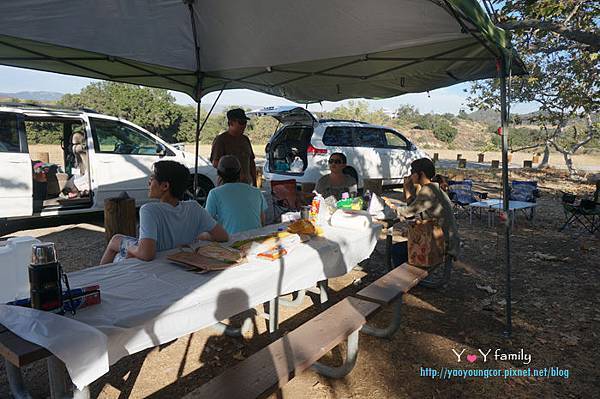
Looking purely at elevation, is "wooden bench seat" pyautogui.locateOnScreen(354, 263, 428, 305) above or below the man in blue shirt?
below

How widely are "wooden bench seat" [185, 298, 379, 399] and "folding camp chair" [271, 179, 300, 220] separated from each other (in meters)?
3.03

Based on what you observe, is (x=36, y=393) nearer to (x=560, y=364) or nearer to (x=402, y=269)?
(x=402, y=269)

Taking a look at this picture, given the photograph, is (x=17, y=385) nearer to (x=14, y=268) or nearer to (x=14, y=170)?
(x=14, y=268)

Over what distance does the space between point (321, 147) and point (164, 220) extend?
610cm

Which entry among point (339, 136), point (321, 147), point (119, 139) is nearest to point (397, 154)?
point (339, 136)

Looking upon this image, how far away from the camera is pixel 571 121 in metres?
14.0

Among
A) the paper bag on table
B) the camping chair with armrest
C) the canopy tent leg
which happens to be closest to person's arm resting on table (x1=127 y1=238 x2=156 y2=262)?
the canopy tent leg

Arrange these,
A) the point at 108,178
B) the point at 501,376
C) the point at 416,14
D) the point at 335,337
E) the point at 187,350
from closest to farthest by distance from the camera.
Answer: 1. the point at 335,337
2. the point at 501,376
3. the point at 187,350
4. the point at 416,14
5. the point at 108,178

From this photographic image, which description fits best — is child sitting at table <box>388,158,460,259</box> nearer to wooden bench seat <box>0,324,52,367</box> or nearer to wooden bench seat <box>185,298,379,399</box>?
wooden bench seat <box>185,298,379,399</box>

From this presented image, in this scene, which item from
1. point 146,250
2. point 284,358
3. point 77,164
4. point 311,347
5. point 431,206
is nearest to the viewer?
point 284,358

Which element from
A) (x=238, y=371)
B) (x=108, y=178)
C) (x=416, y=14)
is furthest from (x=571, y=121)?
(x=238, y=371)

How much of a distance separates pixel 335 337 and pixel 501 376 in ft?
4.51

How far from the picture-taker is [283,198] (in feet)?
17.9

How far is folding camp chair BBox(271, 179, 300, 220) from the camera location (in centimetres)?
538
